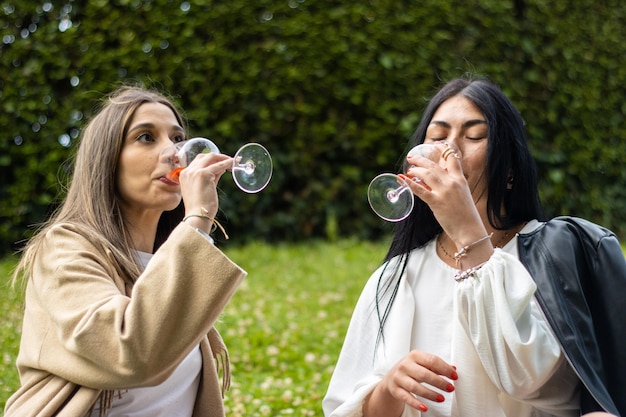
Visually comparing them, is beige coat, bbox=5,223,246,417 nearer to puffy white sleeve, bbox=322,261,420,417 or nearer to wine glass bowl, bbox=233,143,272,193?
wine glass bowl, bbox=233,143,272,193

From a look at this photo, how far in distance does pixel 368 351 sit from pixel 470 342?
0.45 m

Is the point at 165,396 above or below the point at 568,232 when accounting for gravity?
below

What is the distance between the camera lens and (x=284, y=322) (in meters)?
5.87

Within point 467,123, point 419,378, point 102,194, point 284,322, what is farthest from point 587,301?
point 284,322

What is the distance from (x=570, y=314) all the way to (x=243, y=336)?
3451 mm

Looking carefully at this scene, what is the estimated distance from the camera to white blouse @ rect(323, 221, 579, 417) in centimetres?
231

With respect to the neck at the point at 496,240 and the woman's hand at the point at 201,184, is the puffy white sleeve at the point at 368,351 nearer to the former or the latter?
the neck at the point at 496,240

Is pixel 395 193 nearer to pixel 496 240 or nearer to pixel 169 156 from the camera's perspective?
pixel 496 240

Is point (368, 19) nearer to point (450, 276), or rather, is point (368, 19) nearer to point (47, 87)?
point (47, 87)

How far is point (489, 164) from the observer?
8.77 ft

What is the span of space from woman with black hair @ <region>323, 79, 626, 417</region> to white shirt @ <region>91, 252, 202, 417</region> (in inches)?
19.3

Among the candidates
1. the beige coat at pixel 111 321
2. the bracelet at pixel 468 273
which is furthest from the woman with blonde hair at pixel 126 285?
the bracelet at pixel 468 273

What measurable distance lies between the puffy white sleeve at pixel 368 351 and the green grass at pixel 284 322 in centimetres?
145

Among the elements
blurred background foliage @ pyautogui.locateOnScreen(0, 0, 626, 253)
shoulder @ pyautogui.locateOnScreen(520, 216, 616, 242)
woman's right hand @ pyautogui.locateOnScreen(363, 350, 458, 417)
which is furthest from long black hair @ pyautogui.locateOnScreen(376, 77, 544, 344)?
blurred background foliage @ pyautogui.locateOnScreen(0, 0, 626, 253)
